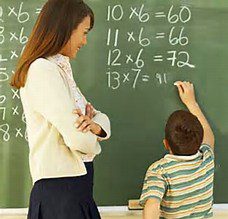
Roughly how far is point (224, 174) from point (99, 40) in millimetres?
791

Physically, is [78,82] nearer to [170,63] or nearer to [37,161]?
[170,63]

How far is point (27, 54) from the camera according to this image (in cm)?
165

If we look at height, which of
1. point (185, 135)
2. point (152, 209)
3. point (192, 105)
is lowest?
point (152, 209)

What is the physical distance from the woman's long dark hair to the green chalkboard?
516 mm

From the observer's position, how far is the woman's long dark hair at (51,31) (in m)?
1.64

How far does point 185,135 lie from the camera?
6.15ft

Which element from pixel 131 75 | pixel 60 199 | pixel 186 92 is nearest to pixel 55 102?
pixel 60 199

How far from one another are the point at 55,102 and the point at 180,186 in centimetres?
61

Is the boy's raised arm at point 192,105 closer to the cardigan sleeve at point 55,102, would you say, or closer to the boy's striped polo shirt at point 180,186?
the boy's striped polo shirt at point 180,186

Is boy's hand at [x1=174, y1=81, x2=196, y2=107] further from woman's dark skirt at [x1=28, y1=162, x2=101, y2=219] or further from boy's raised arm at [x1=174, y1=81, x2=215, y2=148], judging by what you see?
woman's dark skirt at [x1=28, y1=162, x2=101, y2=219]

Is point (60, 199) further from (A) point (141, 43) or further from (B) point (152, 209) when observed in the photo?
(A) point (141, 43)

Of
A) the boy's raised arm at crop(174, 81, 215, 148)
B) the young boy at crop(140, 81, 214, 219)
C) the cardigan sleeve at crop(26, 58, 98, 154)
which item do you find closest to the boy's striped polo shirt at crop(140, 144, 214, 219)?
the young boy at crop(140, 81, 214, 219)

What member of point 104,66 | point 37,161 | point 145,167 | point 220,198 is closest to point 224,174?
point 220,198

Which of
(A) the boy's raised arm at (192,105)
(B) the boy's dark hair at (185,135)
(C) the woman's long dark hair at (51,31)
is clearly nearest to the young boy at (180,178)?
(B) the boy's dark hair at (185,135)
